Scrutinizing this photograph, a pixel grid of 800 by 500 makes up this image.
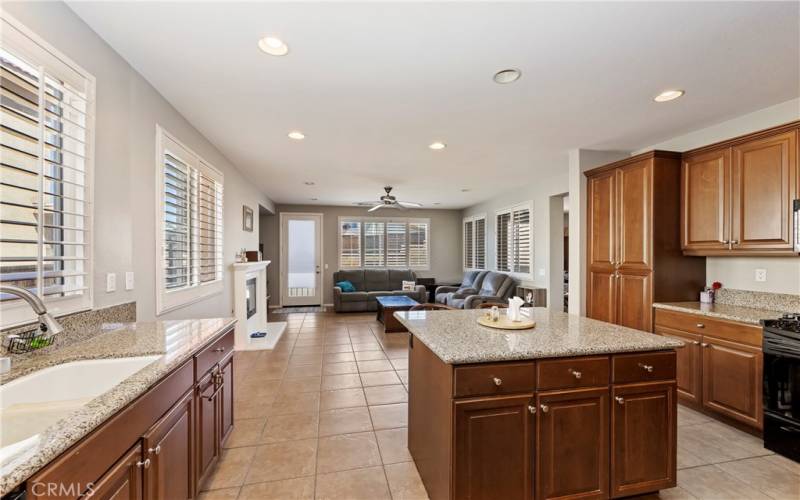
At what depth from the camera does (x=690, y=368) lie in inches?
111

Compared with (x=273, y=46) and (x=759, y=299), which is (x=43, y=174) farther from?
(x=759, y=299)

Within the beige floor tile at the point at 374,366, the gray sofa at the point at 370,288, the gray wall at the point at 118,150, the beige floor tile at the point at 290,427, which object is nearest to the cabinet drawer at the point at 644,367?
the beige floor tile at the point at 290,427

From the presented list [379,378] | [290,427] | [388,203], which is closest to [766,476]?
[379,378]

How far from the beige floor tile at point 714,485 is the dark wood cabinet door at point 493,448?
1166mm

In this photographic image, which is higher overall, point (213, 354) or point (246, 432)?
point (213, 354)

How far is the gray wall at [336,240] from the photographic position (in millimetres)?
8219

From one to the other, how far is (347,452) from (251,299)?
372cm

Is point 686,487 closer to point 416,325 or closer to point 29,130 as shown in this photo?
point 416,325

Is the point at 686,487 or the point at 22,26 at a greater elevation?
the point at 22,26

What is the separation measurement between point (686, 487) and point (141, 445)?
279 centimetres

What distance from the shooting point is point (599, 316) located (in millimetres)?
3688

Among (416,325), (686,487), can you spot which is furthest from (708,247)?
(416,325)

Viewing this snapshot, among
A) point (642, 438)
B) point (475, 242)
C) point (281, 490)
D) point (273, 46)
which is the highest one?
point (273, 46)

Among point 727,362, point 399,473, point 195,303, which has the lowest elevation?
point 399,473
